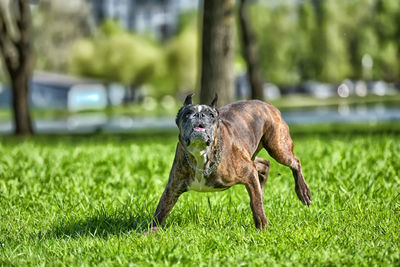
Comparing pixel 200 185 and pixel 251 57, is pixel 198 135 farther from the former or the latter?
pixel 251 57

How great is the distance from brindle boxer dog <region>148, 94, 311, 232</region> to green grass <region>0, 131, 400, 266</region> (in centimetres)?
39

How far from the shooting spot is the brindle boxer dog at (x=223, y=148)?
4.71 m

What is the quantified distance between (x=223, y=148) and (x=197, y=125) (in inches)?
20.4

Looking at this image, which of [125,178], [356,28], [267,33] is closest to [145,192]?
[125,178]

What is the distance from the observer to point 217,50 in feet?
41.4

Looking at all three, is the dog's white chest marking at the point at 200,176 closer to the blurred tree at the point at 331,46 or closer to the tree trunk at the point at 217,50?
the tree trunk at the point at 217,50

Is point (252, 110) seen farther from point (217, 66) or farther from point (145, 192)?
point (217, 66)

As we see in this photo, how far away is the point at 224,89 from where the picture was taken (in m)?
12.9

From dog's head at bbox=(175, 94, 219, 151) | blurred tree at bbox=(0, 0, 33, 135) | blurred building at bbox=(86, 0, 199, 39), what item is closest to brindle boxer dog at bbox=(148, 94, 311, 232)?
dog's head at bbox=(175, 94, 219, 151)

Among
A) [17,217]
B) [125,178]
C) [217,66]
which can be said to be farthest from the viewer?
[217,66]

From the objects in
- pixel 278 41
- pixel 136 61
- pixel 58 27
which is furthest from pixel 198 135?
pixel 58 27

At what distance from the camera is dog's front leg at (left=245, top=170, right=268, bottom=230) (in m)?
5.21

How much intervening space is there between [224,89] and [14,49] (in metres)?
8.89

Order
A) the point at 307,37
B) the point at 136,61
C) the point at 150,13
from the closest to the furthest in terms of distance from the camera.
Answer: the point at 307,37, the point at 136,61, the point at 150,13
